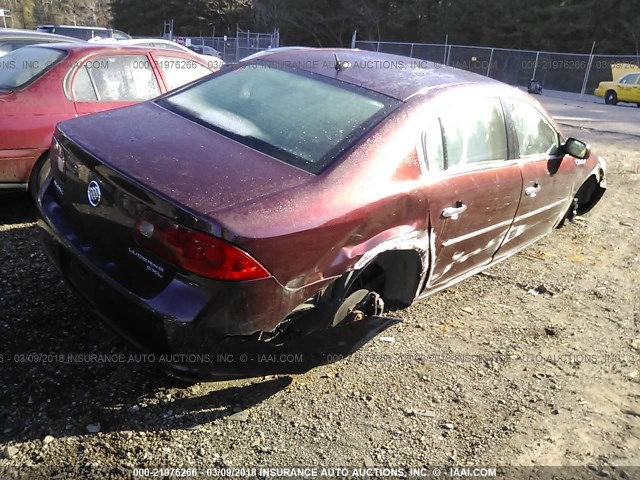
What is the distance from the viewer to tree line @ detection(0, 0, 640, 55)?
34625mm

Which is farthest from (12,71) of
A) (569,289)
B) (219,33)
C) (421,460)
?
(219,33)

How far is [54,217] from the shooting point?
2732 mm

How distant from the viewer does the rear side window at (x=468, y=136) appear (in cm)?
307

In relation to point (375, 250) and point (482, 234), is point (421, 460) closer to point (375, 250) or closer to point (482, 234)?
point (375, 250)

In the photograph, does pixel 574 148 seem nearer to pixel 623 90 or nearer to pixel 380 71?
pixel 380 71

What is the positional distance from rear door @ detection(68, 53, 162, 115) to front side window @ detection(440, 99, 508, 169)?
124 inches

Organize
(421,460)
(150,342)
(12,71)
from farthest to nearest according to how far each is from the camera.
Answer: (12,71)
(421,460)
(150,342)

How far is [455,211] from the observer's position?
10.3ft

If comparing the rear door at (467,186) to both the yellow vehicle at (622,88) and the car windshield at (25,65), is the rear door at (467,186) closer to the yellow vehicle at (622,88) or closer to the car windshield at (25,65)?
the car windshield at (25,65)

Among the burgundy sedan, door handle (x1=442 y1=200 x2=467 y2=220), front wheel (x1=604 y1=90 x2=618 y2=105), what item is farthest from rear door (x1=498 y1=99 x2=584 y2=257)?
front wheel (x1=604 y1=90 x2=618 y2=105)

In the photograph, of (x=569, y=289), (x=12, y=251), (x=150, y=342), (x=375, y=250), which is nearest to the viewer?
(x=150, y=342)

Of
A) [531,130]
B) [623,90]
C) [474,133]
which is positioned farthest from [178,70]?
[623,90]

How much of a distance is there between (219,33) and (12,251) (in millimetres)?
61003

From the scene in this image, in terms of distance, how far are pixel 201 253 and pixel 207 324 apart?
29cm
